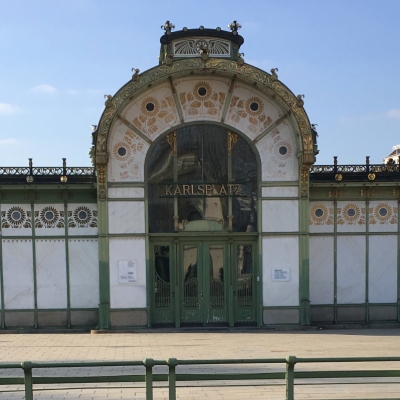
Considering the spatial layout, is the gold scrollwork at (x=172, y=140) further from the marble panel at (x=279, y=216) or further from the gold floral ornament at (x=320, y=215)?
the gold floral ornament at (x=320, y=215)

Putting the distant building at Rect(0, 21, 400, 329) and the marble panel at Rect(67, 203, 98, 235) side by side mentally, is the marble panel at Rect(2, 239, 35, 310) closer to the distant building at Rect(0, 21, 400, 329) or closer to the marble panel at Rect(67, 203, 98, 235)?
the distant building at Rect(0, 21, 400, 329)

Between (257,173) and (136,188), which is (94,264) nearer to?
(136,188)

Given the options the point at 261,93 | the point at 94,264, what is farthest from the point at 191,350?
the point at 261,93

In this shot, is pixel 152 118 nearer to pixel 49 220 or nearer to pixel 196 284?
pixel 49 220

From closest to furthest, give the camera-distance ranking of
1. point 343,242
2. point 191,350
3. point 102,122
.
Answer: point 191,350 → point 102,122 → point 343,242

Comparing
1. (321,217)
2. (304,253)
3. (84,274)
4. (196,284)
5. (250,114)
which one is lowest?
(196,284)

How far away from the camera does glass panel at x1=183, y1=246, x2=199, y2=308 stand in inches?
612

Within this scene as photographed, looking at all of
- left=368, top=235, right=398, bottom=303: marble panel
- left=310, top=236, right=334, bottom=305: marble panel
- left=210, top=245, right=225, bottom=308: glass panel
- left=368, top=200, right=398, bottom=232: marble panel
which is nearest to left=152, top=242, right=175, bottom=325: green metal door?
left=210, top=245, right=225, bottom=308: glass panel

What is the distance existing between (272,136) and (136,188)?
13.8ft

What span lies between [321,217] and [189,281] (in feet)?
14.6

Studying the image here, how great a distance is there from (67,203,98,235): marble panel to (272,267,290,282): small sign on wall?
5.38 metres

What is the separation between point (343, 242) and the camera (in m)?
16.3

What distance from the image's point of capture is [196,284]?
1557 centimetres

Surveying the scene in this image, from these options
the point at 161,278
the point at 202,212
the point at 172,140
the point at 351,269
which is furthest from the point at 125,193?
the point at 351,269
